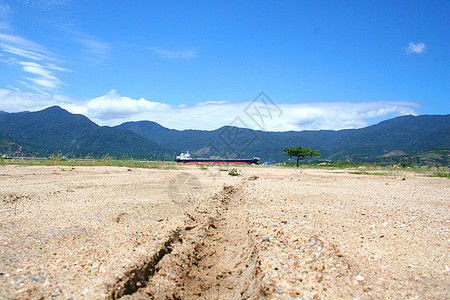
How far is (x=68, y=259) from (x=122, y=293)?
34.5 inches

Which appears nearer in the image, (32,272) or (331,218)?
(32,272)

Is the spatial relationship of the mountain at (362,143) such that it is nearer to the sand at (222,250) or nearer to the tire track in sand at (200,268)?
the sand at (222,250)

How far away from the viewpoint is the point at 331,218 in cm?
459

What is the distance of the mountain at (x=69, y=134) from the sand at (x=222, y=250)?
106928mm

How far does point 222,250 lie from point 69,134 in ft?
524

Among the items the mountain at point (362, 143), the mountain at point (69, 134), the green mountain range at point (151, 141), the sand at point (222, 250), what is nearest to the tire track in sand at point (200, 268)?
the sand at point (222, 250)

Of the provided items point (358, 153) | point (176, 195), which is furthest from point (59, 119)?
point (176, 195)

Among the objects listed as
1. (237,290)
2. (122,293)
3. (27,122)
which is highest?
(27,122)

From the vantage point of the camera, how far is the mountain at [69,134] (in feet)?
397

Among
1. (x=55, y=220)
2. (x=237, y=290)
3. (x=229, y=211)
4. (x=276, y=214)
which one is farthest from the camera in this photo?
(x=229, y=211)

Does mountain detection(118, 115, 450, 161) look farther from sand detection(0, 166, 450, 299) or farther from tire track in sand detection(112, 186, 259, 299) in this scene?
tire track in sand detection(112, 186, 259, 299)

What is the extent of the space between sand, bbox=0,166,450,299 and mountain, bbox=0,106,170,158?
107 m

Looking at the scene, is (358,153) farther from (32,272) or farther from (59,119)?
(59,119)

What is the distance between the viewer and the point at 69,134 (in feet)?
472
